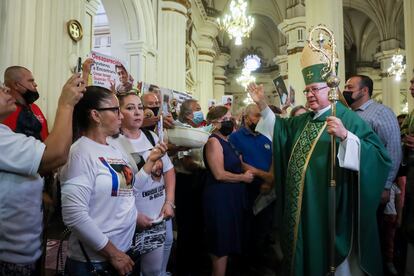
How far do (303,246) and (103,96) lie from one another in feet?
5.82

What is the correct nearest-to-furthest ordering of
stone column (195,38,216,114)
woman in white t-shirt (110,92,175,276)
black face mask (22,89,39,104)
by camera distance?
woman in white t-shirt (110,92,175,276)
black face mask (22,89,39,104)
stone column (195,38,216,114)

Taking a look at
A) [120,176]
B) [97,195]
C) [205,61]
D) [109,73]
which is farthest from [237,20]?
[97,195]

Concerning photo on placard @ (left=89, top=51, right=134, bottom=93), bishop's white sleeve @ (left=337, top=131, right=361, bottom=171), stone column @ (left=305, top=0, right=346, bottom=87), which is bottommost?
bishop's white sleeve @ (left=337, top=131, right=361, bottom=171)

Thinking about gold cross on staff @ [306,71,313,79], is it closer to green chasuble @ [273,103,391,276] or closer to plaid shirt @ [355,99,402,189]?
green chasuble @ [273,103,391,276]

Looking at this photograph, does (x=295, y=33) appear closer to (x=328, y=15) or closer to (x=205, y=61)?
(x=205, y=61)

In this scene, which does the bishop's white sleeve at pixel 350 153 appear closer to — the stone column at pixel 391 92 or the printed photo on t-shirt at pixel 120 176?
the printed photo on t-shirt at pixel 120 176

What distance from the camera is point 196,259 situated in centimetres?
375

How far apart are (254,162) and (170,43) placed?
6105 mm

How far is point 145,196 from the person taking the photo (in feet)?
7.82

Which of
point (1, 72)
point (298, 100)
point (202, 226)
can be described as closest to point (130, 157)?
point (202, 226)

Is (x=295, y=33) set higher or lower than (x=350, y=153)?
higher

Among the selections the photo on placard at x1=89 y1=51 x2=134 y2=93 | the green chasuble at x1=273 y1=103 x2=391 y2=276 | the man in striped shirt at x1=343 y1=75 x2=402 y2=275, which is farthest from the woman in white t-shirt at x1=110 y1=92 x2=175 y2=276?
the man in striped shirt at x1=343 y1=75 x2=402 y2=275

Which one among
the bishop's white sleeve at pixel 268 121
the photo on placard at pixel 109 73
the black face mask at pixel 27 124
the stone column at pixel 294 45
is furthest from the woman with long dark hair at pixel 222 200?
the stone column at pixel 294 45

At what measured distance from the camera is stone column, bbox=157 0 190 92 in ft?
29.3
